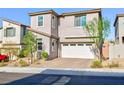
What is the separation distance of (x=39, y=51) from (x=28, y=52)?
182 centimetres

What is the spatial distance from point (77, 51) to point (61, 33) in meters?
3.39

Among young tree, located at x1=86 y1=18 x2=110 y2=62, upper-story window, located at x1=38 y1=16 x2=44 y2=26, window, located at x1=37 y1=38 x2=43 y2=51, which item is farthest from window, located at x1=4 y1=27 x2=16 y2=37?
young tree, located at x1=86 y1=18 x2=110 y2=62

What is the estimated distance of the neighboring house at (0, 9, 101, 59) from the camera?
30.4 m

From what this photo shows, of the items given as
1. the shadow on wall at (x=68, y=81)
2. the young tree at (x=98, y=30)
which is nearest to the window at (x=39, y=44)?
the young tree at (x=98, y=30)

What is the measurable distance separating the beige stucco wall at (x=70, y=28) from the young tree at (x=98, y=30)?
0.96 meters

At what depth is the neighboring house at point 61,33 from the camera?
30406 millimetres

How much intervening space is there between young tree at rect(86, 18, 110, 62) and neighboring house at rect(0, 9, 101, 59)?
2.47 ft

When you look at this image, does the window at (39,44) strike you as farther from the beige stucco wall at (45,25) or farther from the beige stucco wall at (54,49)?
the beige stucco wall at (45,25)

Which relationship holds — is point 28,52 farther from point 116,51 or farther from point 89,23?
point 116,51

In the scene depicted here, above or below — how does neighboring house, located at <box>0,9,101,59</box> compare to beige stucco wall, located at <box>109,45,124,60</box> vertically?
above

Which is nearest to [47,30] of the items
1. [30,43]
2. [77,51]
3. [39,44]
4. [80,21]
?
[39,44]

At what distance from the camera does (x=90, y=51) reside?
30.9m

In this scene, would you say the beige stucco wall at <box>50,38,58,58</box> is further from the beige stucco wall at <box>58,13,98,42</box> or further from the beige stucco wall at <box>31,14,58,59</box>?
the beige stucco wall at <box>58,13,98,42</box>

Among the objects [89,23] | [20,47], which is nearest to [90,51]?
[89,23]
